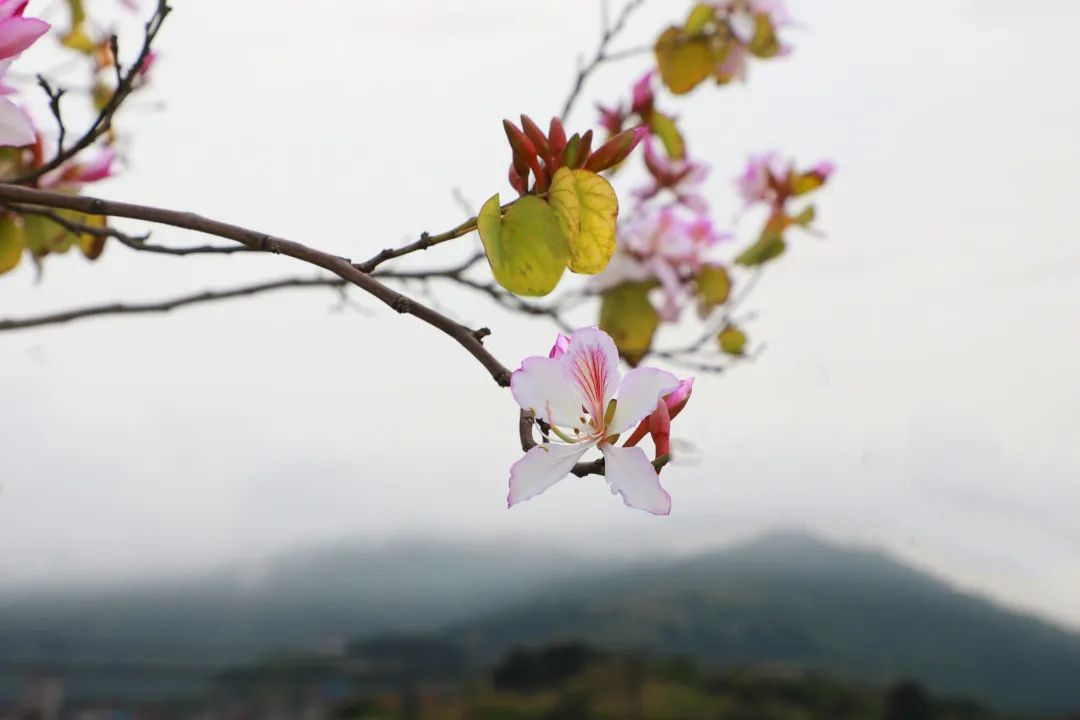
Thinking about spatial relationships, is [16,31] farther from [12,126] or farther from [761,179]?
[761,179]

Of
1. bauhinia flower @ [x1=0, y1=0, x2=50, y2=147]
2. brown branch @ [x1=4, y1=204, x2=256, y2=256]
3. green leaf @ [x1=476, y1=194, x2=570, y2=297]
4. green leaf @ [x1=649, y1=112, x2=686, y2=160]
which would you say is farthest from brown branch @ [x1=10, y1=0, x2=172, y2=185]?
green leaf @ [x1=649, y1=112, x2=686, y2=160]

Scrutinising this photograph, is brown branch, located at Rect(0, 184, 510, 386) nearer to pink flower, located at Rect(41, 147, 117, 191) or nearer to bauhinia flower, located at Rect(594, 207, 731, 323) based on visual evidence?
pink flower, located at Rect(41, 147, 117, 191)

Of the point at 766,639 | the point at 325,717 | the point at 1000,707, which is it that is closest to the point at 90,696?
the point at 325,717

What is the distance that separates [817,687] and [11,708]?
1464 mm

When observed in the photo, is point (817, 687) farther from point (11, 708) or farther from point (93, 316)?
point (93, 316)

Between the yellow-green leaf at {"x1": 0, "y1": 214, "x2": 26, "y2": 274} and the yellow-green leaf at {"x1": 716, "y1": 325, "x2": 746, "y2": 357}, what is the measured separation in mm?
761

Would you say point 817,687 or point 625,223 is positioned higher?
point 625,223

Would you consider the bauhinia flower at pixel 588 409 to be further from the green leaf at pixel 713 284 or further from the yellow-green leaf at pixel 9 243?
the green leaf at pixel 713 284

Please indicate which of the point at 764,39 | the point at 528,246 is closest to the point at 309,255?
the point at 528,246

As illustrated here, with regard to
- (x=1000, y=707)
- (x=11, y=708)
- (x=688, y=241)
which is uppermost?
(x=688, y=241)

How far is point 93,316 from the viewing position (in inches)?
32.9

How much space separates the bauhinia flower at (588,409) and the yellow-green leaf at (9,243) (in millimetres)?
497

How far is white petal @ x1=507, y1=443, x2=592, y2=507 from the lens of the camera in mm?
374

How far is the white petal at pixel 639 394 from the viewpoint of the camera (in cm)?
39
